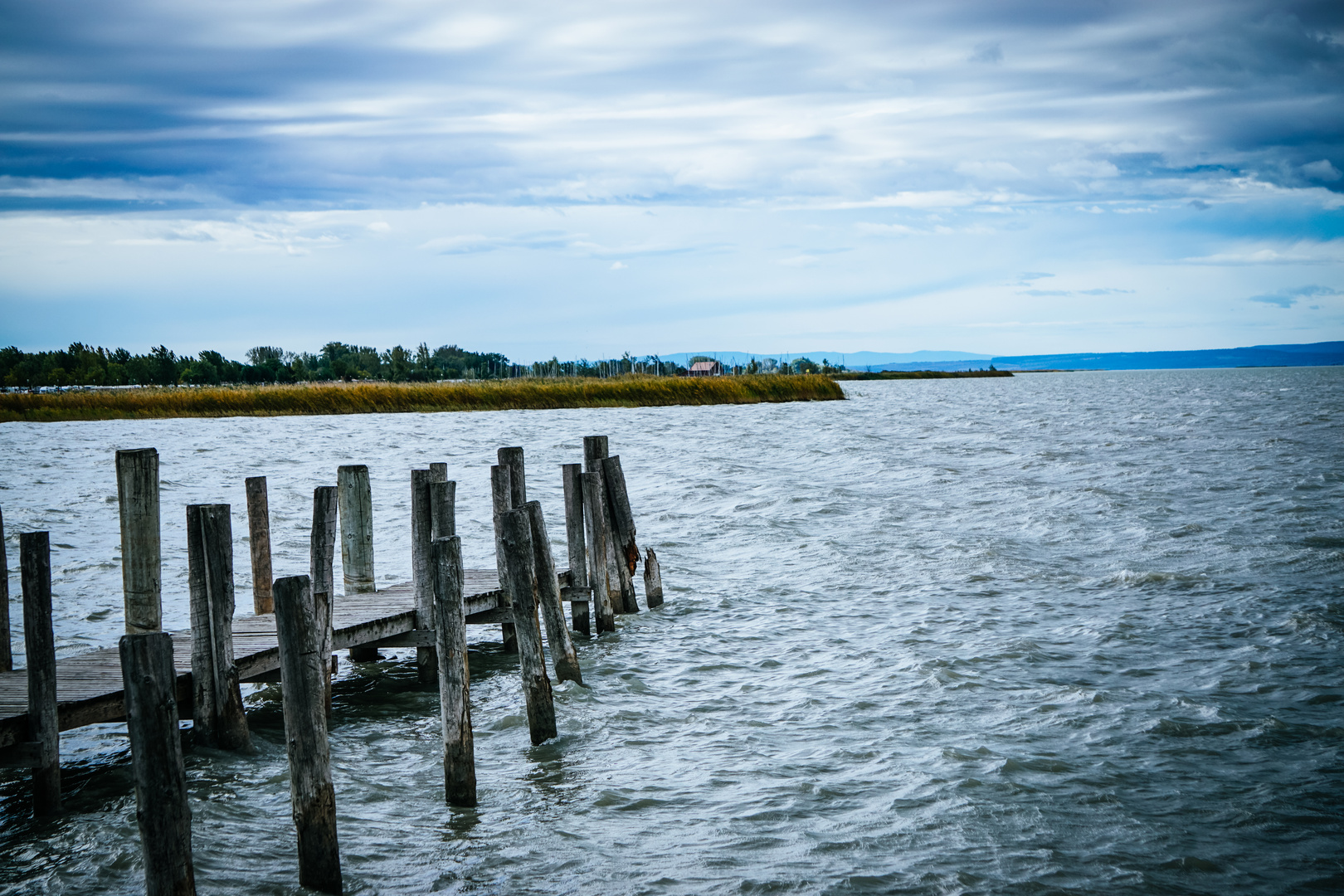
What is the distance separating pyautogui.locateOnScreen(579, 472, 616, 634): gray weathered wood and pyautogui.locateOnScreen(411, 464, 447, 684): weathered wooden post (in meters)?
1.87

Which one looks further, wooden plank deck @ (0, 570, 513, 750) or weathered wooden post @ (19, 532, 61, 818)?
wooden plank deck @ (0, 570, 513, 750)

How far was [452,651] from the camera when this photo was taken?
638 centimetres

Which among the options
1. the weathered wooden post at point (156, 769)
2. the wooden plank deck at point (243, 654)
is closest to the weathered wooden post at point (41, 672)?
the wooden plank deck at point (243, 654)

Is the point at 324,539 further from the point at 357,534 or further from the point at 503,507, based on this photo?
the point at 503,507

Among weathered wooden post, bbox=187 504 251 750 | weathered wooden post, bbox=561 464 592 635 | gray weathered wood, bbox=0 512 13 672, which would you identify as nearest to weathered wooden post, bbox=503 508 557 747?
weathered wooden post, bbox=187 504 251 750

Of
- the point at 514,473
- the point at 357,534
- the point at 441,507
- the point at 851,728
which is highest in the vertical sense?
the point at 514,473

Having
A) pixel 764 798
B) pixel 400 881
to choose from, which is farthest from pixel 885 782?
pixel 400 881

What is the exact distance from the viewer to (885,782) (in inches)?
281

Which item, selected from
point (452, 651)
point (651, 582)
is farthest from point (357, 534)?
point (452, 651)

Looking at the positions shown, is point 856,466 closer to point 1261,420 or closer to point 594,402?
point 1261,420

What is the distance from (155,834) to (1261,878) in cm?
593

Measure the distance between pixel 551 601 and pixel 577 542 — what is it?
261cm

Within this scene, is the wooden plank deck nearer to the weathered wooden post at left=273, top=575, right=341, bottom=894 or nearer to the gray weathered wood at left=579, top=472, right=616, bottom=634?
the gray weathered wood at left=579, top=472, right=616, bottom=634

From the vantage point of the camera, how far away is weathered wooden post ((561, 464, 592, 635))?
11.2m
